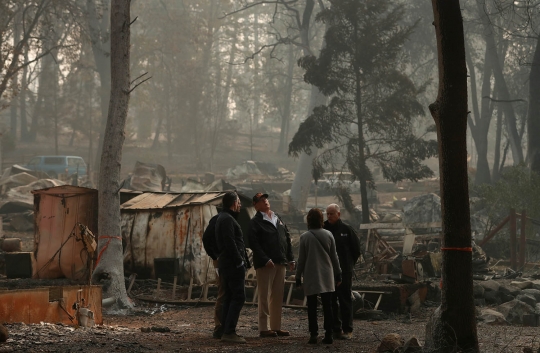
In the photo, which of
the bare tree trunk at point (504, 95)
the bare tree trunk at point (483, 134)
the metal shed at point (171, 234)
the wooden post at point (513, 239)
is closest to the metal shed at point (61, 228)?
the metal shed at point (171, 234)

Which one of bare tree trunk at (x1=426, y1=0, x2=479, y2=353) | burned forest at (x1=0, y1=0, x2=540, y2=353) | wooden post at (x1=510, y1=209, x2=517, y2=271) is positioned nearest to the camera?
bare tree trunk at (x1=426, y1=0, x2=479, y2=353)

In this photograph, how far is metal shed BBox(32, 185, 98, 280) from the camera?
17406 millimetres

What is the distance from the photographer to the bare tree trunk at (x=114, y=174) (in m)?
15.3

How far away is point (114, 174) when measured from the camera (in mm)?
15656

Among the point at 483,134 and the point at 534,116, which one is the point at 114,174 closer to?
the point at 534,116

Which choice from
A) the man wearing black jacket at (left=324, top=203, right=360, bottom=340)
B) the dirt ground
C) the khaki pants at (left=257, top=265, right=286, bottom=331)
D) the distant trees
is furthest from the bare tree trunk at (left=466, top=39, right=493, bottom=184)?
the khaki pants at (left=257, top=265, right=286, bottom=331)

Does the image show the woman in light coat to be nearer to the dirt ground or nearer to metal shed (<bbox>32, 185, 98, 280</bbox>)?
the dirt ground

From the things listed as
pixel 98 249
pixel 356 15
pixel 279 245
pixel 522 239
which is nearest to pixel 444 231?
pixel 279 245

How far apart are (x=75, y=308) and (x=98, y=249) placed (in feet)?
16.2

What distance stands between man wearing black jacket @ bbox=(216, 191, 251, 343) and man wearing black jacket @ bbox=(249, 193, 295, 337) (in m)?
0.28

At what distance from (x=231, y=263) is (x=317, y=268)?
1008 mm

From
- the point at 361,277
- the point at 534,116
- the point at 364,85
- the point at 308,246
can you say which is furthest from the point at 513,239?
the point at 308,246

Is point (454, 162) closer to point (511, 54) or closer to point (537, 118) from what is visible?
point (537, 118)

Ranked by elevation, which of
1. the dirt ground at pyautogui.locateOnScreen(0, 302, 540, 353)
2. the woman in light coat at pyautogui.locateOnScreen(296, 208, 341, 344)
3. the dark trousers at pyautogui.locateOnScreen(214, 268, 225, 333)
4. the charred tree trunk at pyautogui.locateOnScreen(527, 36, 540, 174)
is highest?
the charred tree trunk at pyautogui.locateOnScreen(527, 36, 540, 174)
